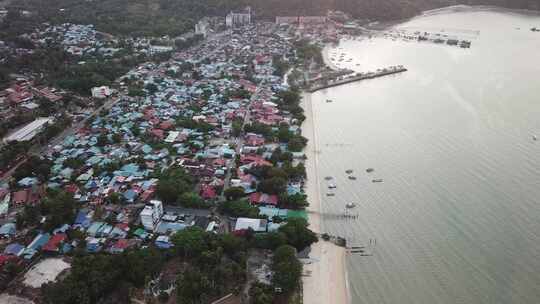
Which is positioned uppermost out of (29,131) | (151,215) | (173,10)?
(173,10)

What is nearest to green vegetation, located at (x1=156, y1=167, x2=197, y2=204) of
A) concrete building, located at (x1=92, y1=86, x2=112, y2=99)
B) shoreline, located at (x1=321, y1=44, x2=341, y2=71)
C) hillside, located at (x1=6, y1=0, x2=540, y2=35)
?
concrete building, located at (x1=92, y1=86, x2=112, y2=99)

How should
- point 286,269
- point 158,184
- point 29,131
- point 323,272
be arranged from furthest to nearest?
point 29,131 < point 158,184 < point 323,272 < point 286,269

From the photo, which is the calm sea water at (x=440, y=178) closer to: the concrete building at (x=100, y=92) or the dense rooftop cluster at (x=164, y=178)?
the dense rooftop cluster at (x=164, y=178)

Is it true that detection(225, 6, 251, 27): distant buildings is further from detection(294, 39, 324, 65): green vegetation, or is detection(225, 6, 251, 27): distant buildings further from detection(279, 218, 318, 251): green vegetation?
detection(279, 218, 318, 251): green vegetation

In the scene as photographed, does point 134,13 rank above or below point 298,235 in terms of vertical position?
above

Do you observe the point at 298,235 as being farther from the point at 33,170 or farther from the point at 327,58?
the point at 327,58

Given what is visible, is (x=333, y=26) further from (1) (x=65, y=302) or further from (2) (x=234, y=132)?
(1) (x=65, y=302)

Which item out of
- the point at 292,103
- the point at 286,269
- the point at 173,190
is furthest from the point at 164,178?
the point at 292,103
